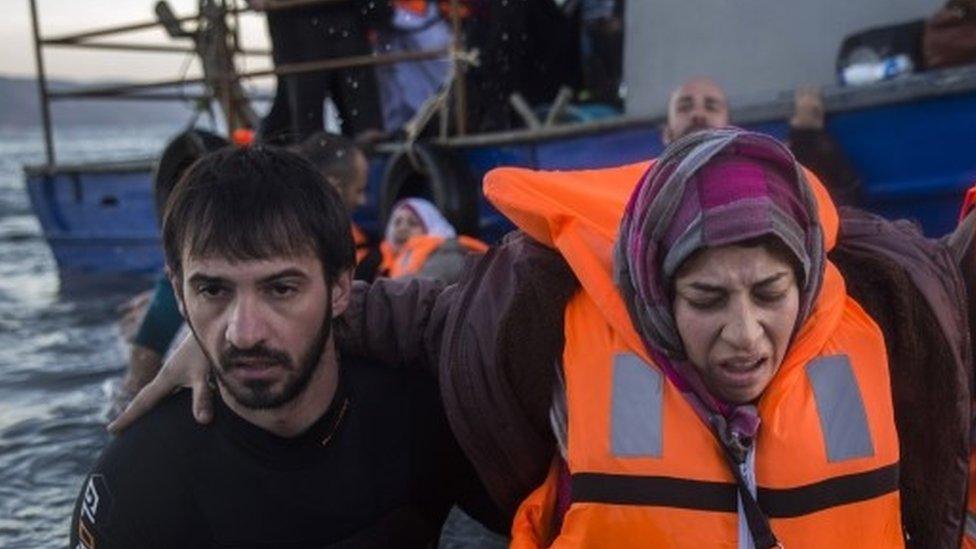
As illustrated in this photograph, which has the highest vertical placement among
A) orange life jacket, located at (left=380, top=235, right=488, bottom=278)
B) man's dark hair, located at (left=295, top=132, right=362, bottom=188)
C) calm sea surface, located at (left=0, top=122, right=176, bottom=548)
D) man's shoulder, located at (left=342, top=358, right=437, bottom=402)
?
man's dark hair, located at (left=295, top=132, right=362, bottom=188)

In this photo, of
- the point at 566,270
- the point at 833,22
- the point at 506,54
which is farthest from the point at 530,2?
the point at 566,270

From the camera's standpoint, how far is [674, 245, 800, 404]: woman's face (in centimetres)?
179

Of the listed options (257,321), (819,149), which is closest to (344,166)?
(819,149)

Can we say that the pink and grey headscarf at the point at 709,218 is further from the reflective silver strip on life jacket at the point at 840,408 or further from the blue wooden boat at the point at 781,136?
the blue wooden boat at the point at 781,136

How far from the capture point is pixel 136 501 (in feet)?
6.79

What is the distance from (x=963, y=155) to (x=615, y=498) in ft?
10.7

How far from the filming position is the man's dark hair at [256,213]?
2.04 m

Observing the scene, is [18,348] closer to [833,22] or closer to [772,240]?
[833,22]

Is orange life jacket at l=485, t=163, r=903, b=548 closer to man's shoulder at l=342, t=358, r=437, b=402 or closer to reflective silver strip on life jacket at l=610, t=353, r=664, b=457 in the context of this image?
reflective silver strip on life jacket at l=610, t=353, r=664, b=457

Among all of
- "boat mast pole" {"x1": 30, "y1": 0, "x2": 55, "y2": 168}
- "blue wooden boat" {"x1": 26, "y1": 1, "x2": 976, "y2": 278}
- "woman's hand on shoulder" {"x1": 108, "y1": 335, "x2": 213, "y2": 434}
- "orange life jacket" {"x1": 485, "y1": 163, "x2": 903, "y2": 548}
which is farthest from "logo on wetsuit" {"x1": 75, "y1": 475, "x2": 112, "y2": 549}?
"boat mast pole" {"x1": 30, "y1": 0, "x2": 55, "y2": 168}

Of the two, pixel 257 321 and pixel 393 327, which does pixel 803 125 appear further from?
pixel 257 321

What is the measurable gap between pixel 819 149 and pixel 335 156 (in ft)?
6.53

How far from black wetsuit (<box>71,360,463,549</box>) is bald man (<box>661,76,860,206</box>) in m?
2.57

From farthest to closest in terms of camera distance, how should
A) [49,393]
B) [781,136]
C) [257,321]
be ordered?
[49,393]
[781,136]
[257,321]
